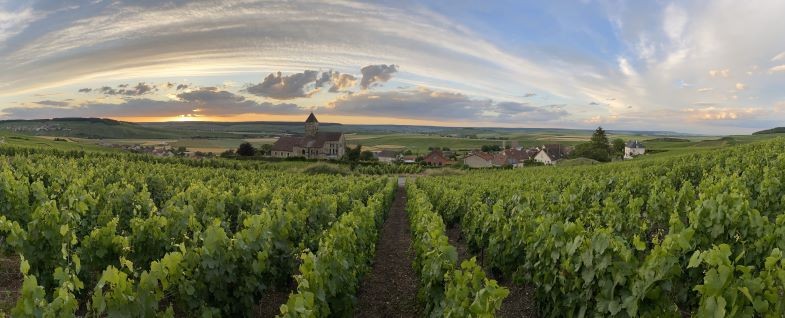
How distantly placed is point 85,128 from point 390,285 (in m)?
169

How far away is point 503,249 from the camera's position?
910 centimetres

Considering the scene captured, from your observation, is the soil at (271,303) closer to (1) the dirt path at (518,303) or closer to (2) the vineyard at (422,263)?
(2) the vineyard at (422,263)

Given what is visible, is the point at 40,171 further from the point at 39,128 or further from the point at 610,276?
the point at 39,128

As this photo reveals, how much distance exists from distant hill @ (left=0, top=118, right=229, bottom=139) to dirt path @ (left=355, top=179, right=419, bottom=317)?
15290 cm

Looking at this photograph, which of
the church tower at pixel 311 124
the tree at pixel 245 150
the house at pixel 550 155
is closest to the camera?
the tree at pixel 245 150

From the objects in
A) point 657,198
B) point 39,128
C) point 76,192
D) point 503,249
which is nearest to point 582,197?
point 657,198

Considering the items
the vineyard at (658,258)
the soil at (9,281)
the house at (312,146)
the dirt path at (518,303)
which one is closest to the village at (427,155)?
the house at (312,146)

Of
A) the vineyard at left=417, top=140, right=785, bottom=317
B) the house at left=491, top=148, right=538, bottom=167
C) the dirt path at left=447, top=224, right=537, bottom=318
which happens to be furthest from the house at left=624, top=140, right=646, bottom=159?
the dirt path at left=447, top=224, right=537, bottom=318

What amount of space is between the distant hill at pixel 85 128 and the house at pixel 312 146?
77.7 m

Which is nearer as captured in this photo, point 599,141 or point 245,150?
point 245,150

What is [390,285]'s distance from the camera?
9.66 metres

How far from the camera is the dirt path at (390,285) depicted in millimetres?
8144

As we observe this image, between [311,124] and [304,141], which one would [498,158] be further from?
[311,124]

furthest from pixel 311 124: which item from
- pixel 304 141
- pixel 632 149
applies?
pixel 632 149
